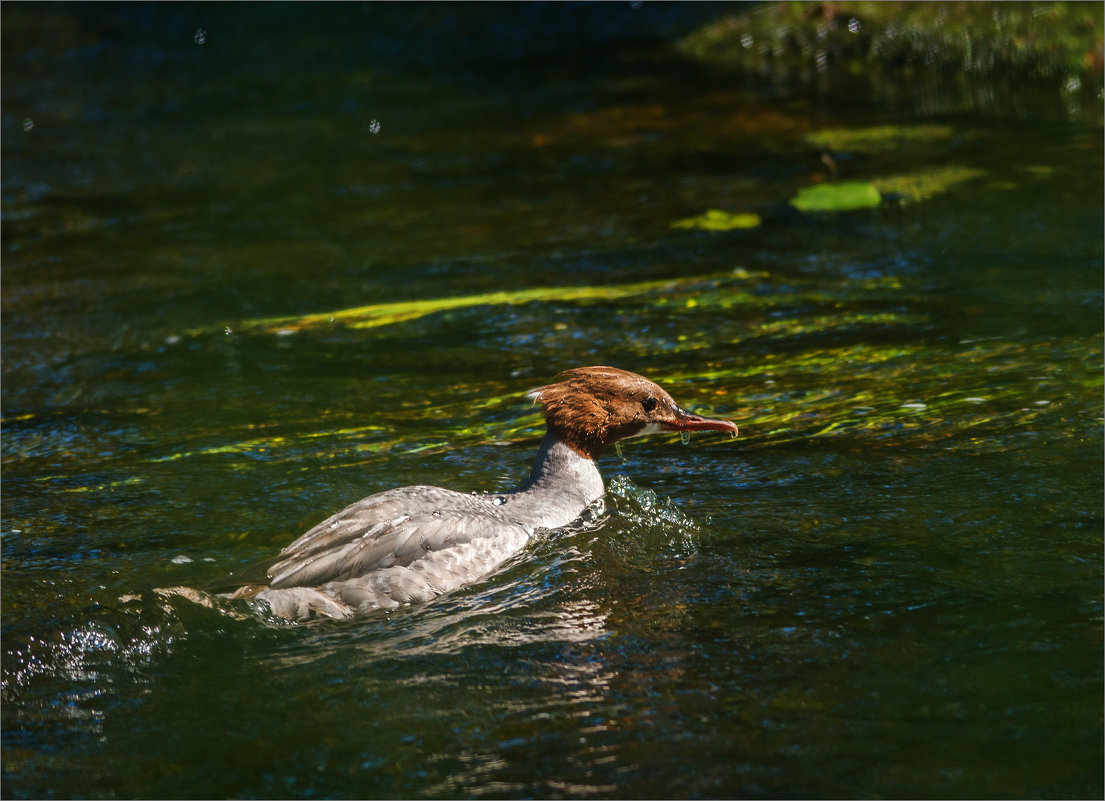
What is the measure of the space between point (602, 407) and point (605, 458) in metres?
1.16

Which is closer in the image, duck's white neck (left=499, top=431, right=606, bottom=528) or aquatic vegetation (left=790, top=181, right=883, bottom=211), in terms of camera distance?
duck's white neck (left=499, top=431, right=606, bottom=528)

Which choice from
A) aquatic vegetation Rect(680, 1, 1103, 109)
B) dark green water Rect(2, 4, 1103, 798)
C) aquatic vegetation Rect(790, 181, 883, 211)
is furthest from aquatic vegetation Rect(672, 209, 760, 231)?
aquatic vegetation Rect(680, 1, 1103, 109)

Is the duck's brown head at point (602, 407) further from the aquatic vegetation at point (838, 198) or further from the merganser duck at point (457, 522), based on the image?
the aquatic vegetation at point (838, 198)

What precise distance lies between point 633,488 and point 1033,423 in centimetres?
245

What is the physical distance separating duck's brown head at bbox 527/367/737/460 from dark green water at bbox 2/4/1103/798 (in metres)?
0.42

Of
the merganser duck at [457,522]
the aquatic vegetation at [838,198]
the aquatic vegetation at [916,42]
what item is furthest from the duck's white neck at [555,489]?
the aquatic vegetation at [916,42]

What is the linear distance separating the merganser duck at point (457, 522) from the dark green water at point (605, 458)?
15 cm

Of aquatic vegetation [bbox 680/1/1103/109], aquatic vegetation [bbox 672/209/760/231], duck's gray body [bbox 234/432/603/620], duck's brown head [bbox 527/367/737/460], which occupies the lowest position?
duck's gray body [bbox 234/432/603/620]

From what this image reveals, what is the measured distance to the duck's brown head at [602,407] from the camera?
23.1 ft

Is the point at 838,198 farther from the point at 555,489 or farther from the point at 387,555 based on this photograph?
the point at 387,555

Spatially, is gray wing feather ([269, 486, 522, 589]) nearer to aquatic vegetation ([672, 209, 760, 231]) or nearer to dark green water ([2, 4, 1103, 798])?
dark green water ([2, 4, 1103, 798])

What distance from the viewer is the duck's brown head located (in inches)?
278

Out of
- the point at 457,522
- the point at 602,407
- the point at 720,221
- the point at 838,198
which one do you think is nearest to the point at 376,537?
the point at 457,522

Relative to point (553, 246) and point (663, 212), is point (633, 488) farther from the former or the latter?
point (663, 212)
